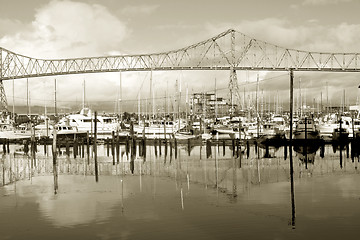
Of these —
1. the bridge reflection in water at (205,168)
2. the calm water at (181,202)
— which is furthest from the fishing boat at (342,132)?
the calm water at (181,202)

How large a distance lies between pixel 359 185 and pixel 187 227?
13.0 metres

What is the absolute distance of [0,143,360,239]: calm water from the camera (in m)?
16.3

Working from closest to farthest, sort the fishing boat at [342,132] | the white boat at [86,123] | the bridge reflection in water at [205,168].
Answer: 1. the bridge reflection in water at [205,168]
2. the fishing boat at [342,132]
3. the white boat at [86,123]

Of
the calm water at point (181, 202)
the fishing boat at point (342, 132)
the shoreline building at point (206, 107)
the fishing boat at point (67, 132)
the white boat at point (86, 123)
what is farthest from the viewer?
the shoreline building at point (206, 107)

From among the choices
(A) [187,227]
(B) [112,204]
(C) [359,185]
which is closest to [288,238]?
(A) [187,227]

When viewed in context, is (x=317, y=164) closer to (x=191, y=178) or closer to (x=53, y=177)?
(x=191, y=178)

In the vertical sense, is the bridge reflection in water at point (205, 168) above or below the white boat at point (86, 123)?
below

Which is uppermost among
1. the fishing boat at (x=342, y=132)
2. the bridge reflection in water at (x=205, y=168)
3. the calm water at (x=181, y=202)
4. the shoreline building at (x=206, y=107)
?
the shoreline building at (x=206, y=107)

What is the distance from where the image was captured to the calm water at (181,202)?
53.6ft

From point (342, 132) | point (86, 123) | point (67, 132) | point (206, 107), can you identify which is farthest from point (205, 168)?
point (206, 107)

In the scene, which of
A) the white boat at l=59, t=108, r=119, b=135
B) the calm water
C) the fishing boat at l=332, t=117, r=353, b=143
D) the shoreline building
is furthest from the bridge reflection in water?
the shoreline building

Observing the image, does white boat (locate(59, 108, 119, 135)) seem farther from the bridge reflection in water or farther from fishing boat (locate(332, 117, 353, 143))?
fishing boat (locate(332, 117, 353, 143))

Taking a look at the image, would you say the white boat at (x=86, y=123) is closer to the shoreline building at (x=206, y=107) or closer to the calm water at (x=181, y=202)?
the shoreline building at (x=206, y=107)

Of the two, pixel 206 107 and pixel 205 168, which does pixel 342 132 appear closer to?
pixel 205 168
